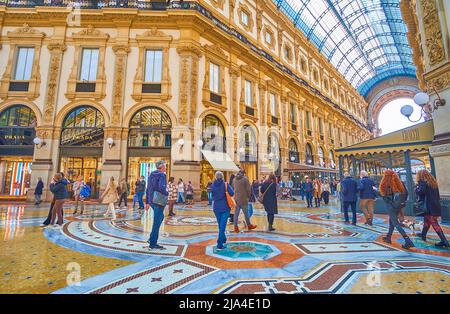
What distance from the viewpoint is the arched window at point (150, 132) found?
15.7 meters

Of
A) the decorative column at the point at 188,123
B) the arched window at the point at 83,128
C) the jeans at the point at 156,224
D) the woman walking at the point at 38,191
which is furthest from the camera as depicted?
the arched window at the point at 83,128

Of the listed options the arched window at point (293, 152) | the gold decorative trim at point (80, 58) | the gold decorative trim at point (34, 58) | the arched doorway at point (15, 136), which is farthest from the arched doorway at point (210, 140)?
the gold decorative trim at point (34, 58)

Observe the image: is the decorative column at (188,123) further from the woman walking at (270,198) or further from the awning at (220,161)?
the woman walking at (270,198)

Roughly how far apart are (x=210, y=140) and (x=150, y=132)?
4.36m

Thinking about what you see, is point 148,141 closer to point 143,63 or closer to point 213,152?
point 213,152

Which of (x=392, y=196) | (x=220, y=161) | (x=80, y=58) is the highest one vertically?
(x=80, y=58)

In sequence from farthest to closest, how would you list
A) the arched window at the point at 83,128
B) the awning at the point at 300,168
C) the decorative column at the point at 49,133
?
1. the awning at the point at 300,168
2. the arched window at the point at 83,128
3. the decorative column at the point at 49,133

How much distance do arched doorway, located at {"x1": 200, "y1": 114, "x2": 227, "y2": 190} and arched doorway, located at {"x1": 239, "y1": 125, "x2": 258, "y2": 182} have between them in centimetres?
208

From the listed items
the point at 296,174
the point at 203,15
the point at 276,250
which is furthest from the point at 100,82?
the point at 296,174

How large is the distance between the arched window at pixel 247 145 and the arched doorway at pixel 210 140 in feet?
6.39

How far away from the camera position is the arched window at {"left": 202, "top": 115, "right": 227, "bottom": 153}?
1700cm

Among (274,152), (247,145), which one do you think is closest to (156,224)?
(247,145)

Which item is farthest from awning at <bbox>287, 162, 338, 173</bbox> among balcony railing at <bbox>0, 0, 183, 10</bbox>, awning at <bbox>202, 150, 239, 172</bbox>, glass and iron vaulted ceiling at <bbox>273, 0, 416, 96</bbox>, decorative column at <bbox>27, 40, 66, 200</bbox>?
decorative column at <bbox>27, 40, 66, 200</bbox>

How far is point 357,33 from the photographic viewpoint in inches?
1398
